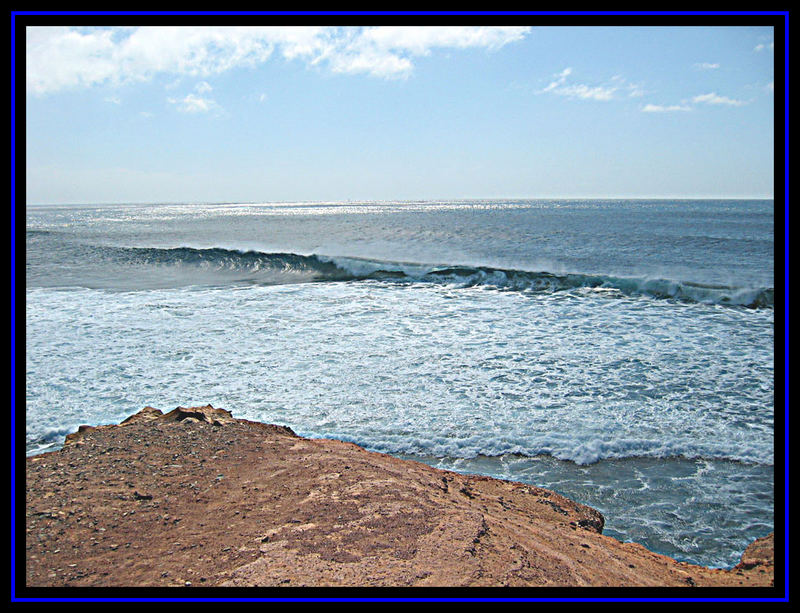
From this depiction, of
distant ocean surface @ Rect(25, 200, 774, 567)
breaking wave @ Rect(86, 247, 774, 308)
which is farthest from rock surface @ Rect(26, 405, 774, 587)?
breaking wave @ Rect(86, 247, 774, 308)

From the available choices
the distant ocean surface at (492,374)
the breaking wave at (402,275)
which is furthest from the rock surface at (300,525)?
the breaking wave at (402,275)

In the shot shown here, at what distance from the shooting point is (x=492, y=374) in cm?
714

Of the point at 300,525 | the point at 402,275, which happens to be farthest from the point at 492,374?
the point at 402,275

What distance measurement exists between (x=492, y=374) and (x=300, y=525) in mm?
4380

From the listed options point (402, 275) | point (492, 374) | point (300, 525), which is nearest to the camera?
point (300, 525)

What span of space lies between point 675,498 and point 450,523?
83.9 inches

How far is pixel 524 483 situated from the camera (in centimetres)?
441

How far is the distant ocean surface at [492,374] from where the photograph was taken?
4.57 metres

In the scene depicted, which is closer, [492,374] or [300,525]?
[300,525]

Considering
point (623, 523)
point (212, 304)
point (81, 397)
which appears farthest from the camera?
point (212, 304)

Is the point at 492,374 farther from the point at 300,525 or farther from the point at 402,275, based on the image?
the point at 402,275

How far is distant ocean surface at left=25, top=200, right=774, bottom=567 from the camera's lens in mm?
4566
